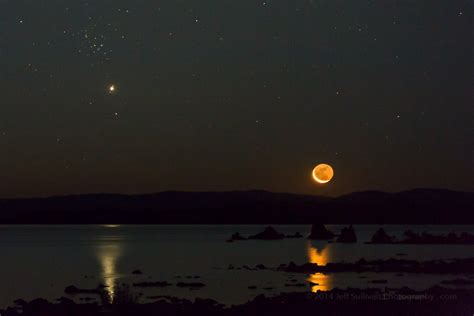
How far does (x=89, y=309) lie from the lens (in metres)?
32.8

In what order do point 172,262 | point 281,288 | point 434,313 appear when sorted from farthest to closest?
point 172,262 → point 281,288 → point 434,313

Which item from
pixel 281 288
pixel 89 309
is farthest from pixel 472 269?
pixel 89 309

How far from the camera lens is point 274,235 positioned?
16500 cm

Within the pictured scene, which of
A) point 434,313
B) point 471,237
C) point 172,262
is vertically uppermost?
point 471,237

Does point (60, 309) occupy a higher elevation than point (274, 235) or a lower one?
lower

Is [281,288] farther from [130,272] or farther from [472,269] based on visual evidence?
[130,272]

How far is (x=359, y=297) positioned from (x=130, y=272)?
40.2 meters

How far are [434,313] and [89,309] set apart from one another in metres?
14.2

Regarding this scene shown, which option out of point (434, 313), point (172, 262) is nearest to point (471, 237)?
point (172, 262)

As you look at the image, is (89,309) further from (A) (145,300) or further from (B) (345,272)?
(B) (345,272)

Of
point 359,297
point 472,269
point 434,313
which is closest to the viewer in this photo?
point 434,313

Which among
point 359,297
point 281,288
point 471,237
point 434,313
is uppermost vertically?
point 471,237

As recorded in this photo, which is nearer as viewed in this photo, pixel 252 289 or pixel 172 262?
pixel 252 289

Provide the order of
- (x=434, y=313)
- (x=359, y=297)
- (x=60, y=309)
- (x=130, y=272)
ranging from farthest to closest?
(x=130, y=272) < (x=359, y=297) < (x=60, y=309) < (x=434, y=313)
